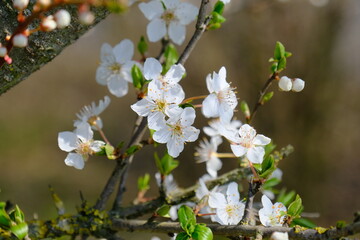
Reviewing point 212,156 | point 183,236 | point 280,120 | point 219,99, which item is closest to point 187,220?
point 183,236

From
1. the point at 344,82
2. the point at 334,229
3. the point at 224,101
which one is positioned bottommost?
the point at 344,82

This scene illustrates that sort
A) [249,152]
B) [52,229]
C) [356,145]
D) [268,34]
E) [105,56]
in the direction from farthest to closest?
1. [356,145]
2. [268,34]
3. [105,56]
4. [52,229]
5. [249,152]

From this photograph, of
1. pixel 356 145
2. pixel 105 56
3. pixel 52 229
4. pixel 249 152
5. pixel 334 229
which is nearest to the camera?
pixel 334 229

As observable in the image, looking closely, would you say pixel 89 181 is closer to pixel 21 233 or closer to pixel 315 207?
pixel 315 207

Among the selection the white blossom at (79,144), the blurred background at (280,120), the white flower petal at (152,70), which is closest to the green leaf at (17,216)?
the white blossom at (79,144)

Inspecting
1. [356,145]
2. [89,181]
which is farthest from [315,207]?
[89,181]

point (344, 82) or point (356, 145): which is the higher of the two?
point (344, 82)

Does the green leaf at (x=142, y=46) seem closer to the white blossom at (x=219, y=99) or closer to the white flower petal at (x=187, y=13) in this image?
the white flower petal at (x=187, y=13)

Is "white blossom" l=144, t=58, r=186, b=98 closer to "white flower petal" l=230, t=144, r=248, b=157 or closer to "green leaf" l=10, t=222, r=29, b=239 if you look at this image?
"white flower petal" l=230, t=144, r=248, b=157

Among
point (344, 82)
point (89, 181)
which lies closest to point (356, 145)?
point (344, 82)

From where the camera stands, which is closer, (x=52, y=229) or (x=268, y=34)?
(x=52, y=229)
